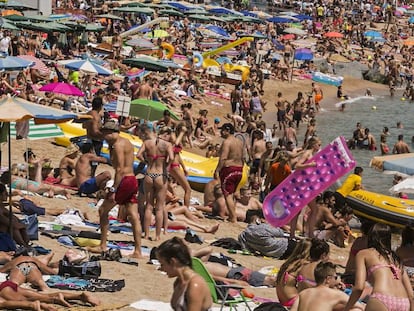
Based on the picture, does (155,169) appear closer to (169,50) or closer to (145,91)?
(145,91)

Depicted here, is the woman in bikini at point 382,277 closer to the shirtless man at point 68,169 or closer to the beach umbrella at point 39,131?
the shirtless man at point 68,169

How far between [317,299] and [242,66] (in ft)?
83.5

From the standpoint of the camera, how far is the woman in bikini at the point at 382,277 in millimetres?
6234

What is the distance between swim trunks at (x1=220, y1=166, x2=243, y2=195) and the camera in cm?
1250

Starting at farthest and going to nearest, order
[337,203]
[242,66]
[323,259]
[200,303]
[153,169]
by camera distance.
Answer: [242,66] < [337,203] < [153,169] < [323,259] < [200,303]

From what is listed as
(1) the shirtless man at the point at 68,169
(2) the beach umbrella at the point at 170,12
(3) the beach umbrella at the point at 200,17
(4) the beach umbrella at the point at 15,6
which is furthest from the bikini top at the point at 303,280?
(3) the beach umbrella at the point at 200,17

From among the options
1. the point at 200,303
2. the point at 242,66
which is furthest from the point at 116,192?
the point at 242,66

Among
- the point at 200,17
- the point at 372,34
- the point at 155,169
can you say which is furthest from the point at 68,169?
the point at 372,34

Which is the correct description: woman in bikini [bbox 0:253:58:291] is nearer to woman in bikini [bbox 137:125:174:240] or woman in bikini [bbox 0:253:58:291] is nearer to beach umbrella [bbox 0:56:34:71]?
woman in bikini [bbox 137:125:174:240]

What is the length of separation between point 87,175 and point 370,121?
66.3 ft

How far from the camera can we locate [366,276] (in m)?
6.46

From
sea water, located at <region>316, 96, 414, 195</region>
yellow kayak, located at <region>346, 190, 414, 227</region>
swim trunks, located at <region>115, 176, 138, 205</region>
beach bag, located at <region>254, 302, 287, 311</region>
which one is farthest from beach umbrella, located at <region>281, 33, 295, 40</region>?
beach bag, located at <region>254, 302, 287, 311</region>

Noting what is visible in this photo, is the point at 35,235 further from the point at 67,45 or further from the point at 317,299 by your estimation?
the point at 67,45

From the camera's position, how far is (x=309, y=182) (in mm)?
11867
